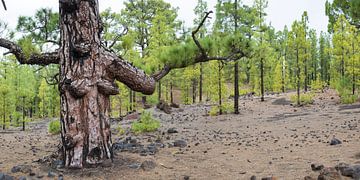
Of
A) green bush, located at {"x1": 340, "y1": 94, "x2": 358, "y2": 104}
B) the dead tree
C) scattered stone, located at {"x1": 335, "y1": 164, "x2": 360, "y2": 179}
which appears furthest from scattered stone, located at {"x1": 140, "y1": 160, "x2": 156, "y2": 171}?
green bush, located at {"x1": 340, "y1": 94, "x2": 358, "y2": 104}

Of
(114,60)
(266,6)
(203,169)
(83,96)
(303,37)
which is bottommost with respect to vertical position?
(203,169)

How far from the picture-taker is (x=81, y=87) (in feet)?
17.1

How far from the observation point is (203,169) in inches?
218

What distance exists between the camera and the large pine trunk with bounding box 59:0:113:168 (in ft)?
17.2

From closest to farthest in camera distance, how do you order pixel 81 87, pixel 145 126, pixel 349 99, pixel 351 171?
1. pixel 351 171
2. pixel 81 87
3. pixel 145 126
4. pixel 349 99

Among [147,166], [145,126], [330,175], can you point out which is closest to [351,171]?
[330,175]

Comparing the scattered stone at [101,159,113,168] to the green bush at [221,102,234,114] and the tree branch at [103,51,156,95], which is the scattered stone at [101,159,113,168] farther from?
the green bush at [221,102,234,114]

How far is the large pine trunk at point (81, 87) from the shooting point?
525 cm

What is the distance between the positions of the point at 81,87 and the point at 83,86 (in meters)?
0.04

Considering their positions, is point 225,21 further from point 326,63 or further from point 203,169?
point 326,63

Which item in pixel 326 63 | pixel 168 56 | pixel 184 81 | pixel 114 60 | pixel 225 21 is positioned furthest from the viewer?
pixel 326 63

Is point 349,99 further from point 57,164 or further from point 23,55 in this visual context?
point 23,55

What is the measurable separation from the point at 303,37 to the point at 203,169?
19.2m

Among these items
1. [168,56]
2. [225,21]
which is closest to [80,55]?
[168,56]
